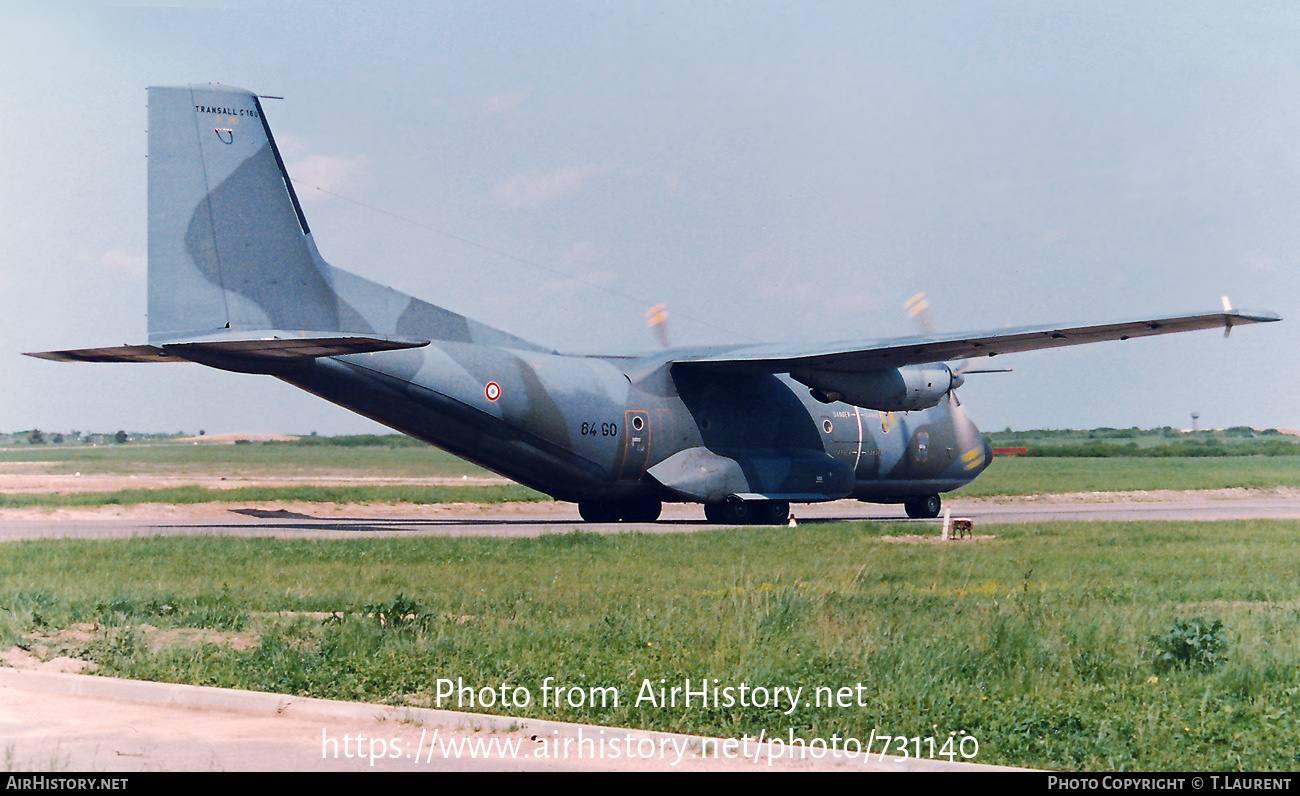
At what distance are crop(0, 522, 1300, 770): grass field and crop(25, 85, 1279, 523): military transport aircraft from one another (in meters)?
4.30

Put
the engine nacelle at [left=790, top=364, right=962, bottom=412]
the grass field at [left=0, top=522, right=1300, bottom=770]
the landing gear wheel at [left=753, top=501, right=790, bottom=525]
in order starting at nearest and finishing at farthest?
the grass field at [left=0, top=522, right=1300, bottom=770]
the engine nacelle at [left=790, top=364, right=962, bottom=412]
the landing gear wheel at [left=753, top=501, right=790, bottom=525]

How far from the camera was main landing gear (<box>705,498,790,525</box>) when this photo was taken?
29.1 meters

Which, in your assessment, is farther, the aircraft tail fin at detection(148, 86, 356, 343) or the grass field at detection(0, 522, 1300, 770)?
the aircraft tail fin at detection(148, 86, 356, 343)

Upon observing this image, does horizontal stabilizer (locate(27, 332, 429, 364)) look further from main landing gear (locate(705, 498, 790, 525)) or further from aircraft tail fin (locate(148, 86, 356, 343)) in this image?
main landing gear (locate(705, 498, 790, 525))

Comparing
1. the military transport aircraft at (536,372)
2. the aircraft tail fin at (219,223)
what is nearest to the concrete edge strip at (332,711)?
the military transport aircraft at (536,372)

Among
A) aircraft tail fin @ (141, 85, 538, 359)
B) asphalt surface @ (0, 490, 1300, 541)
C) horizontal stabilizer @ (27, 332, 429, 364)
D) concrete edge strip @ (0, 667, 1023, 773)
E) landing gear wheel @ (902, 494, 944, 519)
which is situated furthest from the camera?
landing gear wheel @ (902, 494, 944, 519)

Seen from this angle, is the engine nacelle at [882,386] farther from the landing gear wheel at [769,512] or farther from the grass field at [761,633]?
the grass field at [761,633]

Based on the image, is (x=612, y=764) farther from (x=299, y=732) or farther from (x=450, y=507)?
(x=450, y=507)

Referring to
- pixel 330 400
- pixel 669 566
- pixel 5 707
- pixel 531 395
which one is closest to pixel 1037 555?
pixel 669 566

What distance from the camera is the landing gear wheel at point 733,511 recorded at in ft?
95.2

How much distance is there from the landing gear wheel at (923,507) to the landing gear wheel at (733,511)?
698cm

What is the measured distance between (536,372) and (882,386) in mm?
8270

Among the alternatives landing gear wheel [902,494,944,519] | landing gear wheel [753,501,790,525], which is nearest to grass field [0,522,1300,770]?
landing gear wheel [753,501,790,525]

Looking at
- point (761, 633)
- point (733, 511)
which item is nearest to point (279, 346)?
point (733, 511)
